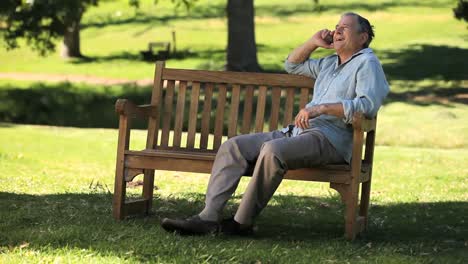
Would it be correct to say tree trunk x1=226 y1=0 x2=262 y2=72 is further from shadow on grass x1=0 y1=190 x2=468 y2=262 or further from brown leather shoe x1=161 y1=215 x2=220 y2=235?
brown leather shoe x1=161 y1=215 x2=220 y2=235

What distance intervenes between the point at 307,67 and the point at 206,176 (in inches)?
173

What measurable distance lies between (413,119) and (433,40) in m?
14.0

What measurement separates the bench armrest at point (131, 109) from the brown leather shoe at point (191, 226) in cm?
108

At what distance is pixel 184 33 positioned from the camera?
3794cm

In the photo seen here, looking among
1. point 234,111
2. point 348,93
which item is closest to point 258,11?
point 234,111

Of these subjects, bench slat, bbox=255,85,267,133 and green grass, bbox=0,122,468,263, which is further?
bench slat, bbox=255,85,267,133

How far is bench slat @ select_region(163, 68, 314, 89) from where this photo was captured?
7.55 m

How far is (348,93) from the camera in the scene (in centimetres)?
681

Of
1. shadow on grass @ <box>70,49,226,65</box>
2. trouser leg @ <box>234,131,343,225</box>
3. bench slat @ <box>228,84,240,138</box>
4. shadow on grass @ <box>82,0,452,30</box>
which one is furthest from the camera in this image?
shadow on grass @ <box>82,0,452,30</box>

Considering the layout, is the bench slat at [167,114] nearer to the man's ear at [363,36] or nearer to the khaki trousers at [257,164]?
the khaki trousers at [257,164]

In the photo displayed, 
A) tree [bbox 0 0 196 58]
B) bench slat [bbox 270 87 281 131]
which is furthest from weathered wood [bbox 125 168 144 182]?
tree [bbox 0 0 196 58]

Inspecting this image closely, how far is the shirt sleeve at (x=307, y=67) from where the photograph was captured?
7.28 metres

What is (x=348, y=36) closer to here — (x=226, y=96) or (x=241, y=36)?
(x=226, y=96)

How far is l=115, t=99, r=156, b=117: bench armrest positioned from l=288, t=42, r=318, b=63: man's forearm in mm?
1163
